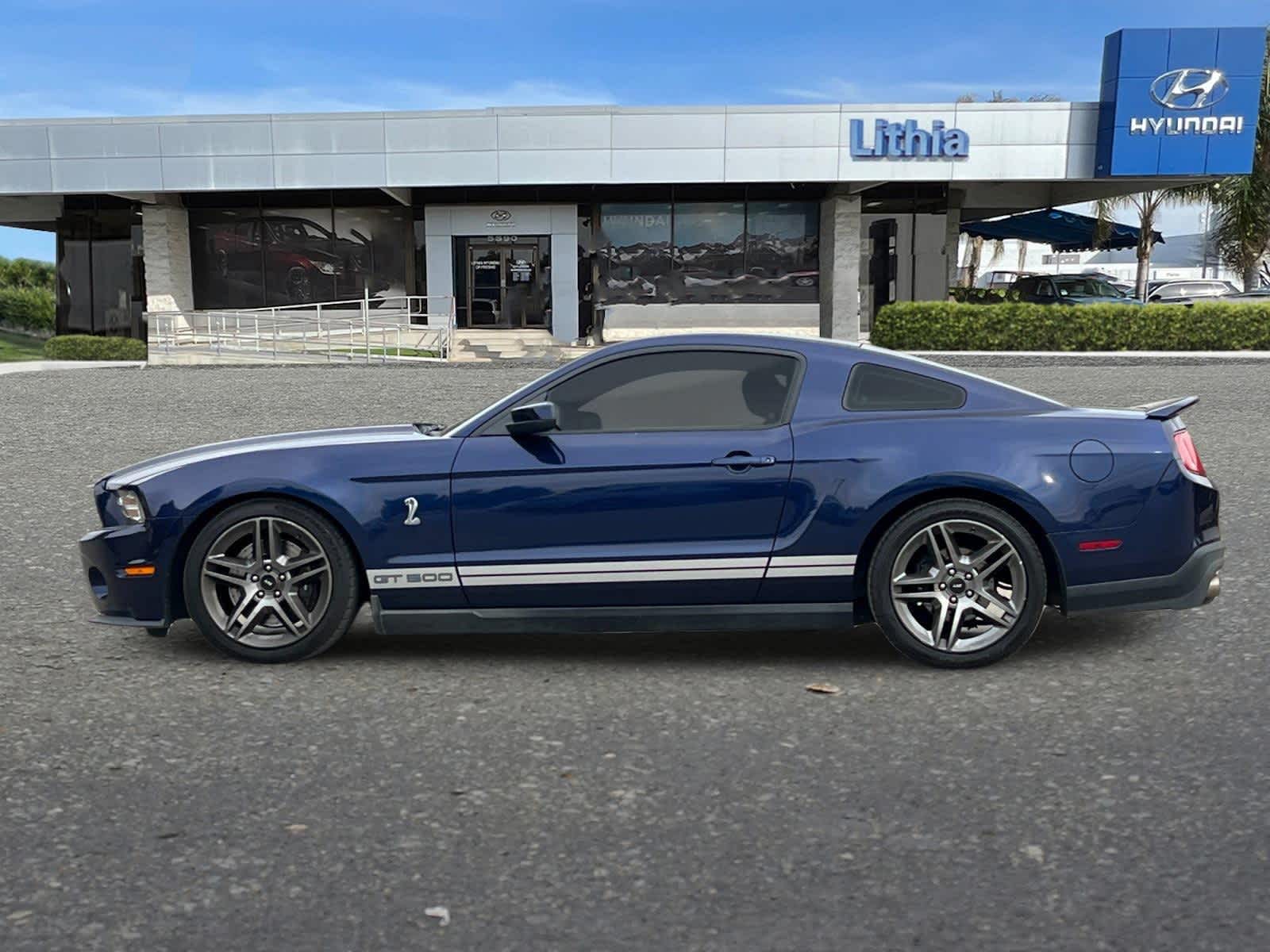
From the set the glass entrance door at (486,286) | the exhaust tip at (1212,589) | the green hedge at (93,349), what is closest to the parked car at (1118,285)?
the glass entrance door at (486,286)

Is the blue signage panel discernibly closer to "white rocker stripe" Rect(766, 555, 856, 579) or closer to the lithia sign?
the lithia sign

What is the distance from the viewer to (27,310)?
41.9 metres

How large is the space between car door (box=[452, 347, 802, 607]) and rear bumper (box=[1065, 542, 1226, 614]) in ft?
4.27

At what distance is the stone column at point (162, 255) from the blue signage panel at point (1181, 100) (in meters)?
22.8

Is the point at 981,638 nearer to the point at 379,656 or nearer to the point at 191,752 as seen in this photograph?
the point at 379,656

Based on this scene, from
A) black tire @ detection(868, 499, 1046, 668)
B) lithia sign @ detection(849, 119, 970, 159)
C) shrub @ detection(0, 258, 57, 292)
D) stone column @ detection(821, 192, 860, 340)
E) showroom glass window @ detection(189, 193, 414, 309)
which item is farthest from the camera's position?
shrub @ detection(0, 258, 57, 292)

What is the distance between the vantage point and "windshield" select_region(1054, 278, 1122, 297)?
30.9 m

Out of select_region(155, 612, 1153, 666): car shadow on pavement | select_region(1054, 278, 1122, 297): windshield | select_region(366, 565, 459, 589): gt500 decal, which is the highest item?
select_region(1054, 278, 1122, 297): windshield

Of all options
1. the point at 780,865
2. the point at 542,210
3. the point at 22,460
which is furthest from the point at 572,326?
the point at 780,865

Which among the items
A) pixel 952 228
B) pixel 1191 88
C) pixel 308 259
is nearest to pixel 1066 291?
pixel 952 228

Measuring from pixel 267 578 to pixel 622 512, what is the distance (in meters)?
1.52

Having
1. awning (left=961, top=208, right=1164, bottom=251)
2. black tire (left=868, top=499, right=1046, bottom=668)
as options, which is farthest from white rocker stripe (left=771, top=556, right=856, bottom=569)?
awning (left=961, top=208, right=1164, bottom=251)

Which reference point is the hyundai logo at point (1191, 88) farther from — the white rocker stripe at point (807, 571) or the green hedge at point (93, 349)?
the white rocker stripe at point (807, 571)

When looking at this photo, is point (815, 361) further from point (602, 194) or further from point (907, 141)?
point (602, 194)
